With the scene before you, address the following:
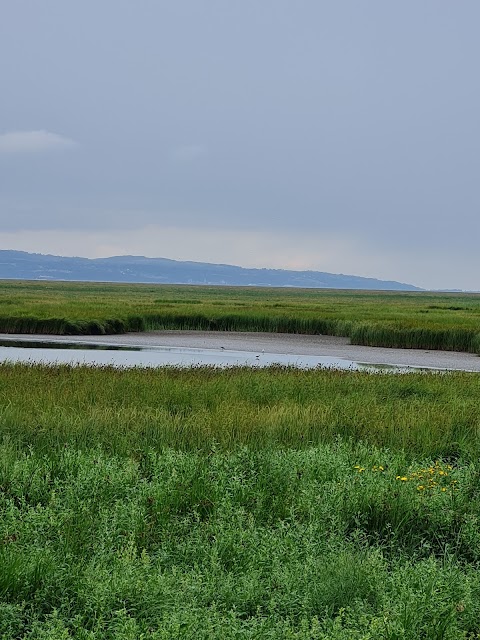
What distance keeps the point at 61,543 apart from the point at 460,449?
6.32 meters

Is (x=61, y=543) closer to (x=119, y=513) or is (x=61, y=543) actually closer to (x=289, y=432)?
(x=119, y=513)

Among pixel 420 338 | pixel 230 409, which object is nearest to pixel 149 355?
pixel 420 338

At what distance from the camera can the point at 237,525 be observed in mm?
7312

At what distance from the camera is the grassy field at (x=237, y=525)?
221 inches

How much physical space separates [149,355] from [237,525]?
2348cm

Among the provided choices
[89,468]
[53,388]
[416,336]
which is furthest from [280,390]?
[416,336]

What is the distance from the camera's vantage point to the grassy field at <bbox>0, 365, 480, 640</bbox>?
5.62m

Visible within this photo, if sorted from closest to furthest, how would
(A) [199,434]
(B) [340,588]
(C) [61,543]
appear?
(B) [340,588] → (C) [61,543] → (A) [199,434]

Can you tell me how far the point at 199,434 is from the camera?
10914mm

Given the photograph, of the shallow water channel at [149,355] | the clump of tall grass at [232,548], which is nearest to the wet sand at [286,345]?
the shallow water channel at [149,355]

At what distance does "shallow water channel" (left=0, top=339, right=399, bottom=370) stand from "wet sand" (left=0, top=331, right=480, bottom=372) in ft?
4.47

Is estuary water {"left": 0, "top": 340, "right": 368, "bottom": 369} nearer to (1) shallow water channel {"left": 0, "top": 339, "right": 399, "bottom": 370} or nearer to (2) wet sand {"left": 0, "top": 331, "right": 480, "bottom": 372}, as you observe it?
(1) shallow water channel {"left": 0, "top": 339, "right": 399, "bottom": 370}

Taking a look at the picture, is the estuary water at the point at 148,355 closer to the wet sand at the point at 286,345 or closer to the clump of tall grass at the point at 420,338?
the wet sand at the point at 286,345

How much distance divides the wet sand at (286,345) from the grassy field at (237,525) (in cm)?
1861
